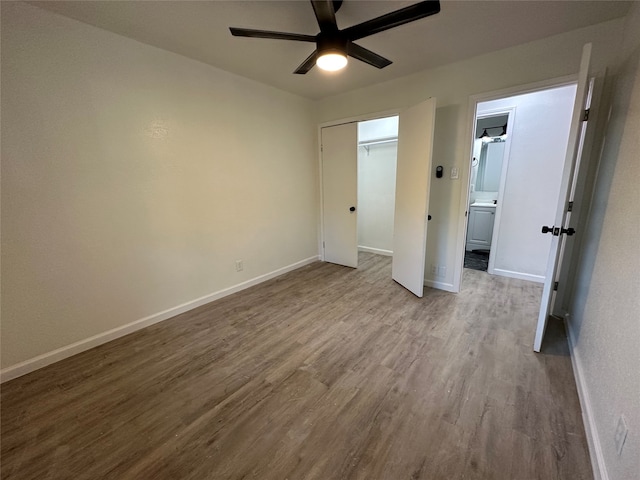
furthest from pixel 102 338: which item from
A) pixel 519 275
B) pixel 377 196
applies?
pixel 519 275

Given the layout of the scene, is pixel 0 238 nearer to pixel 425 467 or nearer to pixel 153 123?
pixel 153 123

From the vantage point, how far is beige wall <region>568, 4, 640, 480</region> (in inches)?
41.1

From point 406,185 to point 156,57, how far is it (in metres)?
2.79

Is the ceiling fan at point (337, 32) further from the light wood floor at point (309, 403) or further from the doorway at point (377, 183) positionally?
the doorway at point (377, 183)

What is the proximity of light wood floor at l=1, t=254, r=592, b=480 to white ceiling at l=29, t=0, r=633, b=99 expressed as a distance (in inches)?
98.6

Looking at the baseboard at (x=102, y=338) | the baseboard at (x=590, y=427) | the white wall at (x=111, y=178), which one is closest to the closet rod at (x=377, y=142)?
the white wall at (x=111, y=178)

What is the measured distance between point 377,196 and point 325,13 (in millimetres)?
3414

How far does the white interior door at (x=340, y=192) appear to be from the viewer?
3.76 meters

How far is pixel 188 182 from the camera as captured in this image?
2.64 metres

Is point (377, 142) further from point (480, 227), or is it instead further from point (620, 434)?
point (620, 434)

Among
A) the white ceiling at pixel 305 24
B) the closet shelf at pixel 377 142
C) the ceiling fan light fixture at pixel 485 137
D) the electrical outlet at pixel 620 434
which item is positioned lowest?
the electrical outlet at pixel 620 434

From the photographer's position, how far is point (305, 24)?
197 cm

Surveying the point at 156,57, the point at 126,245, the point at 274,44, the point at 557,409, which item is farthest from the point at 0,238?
the point at 557,409

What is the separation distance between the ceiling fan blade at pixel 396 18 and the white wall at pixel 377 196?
9.41 ft
